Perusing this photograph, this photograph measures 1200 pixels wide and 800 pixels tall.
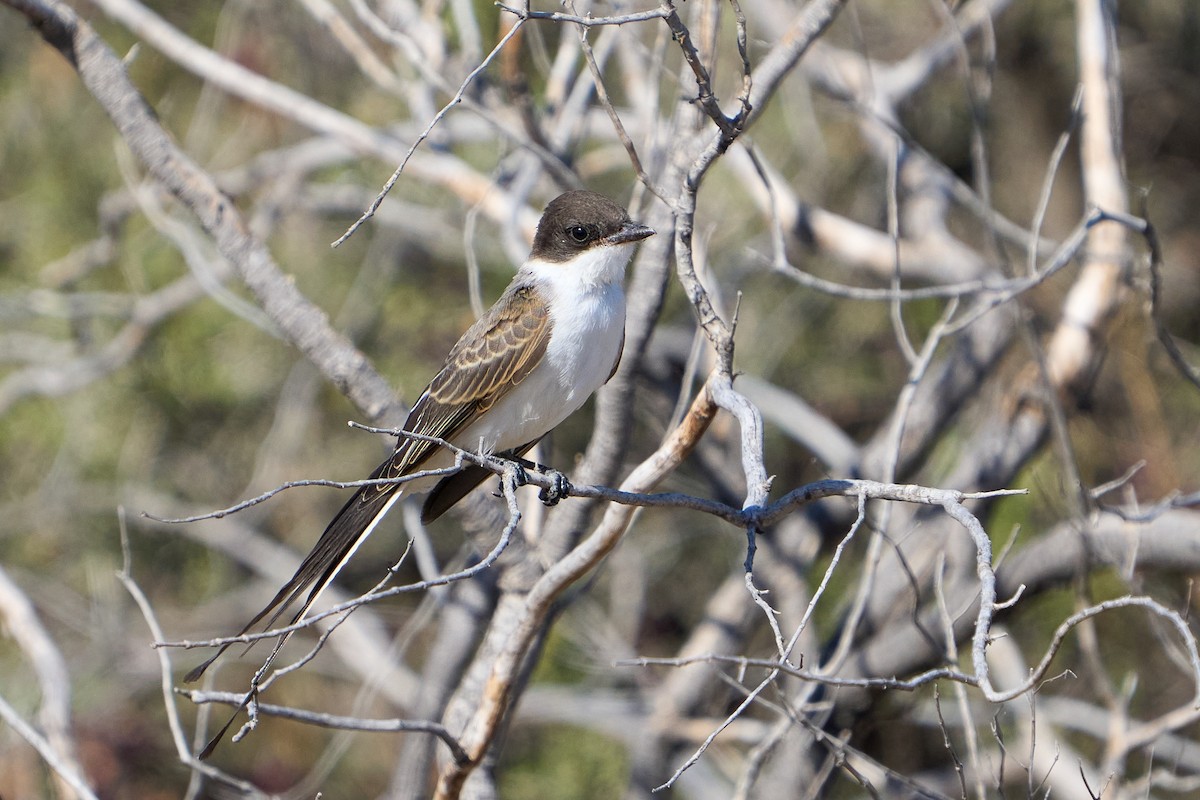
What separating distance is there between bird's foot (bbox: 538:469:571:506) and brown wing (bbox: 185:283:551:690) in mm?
344

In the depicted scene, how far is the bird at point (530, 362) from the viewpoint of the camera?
400 cm

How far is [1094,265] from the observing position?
17.9 ft

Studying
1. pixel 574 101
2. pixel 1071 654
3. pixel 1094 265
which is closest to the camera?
pixel 574 101

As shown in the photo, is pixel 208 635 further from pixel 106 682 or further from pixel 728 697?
pixel 728 697

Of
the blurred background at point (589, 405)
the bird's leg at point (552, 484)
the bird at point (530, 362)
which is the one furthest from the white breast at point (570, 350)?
the blurred background at point (589, 405)

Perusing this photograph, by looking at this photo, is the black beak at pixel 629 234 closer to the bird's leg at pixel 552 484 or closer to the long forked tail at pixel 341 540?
the bird's leg at pixel 552 484

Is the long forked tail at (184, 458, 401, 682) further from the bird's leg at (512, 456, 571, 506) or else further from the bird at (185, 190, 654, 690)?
the bird's leg at (512, 456, 571, 506)

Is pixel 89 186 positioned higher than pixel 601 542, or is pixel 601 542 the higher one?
pixel 89 186

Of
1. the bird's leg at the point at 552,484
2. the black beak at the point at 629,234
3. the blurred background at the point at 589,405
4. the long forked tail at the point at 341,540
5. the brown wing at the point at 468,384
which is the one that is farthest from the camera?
Result: the blurred background at the point at 589,405

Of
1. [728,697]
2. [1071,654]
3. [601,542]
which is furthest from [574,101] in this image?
[1071,654]

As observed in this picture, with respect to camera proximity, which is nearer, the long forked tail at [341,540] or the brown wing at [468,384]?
the long forked tail at [341,540]

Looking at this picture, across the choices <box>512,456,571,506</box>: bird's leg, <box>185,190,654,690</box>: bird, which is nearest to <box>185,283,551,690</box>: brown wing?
<box>185,190,654,690</box>: bird

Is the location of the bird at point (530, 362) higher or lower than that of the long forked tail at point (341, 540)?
higher

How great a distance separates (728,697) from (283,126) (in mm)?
4474
